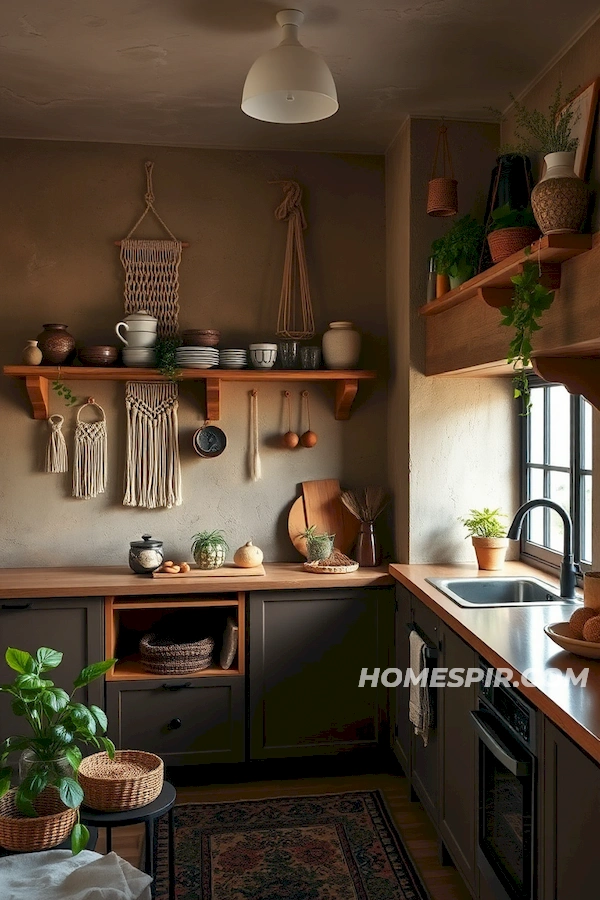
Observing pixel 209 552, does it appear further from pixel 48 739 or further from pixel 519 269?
pixel 519 269

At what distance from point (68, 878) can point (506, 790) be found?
108 centimetres

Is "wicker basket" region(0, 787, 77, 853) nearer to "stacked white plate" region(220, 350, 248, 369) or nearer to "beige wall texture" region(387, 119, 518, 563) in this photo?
"beige wall texture" region(387, 119, 518, 563)

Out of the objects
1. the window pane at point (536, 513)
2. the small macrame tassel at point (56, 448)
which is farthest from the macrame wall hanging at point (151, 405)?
the window pane at point (536, 513)

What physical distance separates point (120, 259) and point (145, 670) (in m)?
1.79

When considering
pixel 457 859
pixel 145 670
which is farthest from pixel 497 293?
pixel 145 670

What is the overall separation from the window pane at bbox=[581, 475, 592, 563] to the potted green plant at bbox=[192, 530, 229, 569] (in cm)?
145

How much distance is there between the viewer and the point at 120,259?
3.80 m

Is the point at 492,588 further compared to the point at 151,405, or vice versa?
the point at 151,405

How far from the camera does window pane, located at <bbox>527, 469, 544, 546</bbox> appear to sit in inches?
137

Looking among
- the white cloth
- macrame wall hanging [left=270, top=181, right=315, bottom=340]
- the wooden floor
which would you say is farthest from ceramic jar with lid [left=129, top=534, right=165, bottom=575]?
the white cloth

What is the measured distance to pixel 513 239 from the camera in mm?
2562

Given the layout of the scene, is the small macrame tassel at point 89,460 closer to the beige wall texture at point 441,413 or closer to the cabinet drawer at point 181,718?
the cabinet drawer at point 181,718

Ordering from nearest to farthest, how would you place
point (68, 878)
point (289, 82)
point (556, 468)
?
point (68, 878) → point (289, 82) → point (556, 468)

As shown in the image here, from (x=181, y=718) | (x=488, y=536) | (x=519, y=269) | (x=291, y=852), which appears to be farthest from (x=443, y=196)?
(x=291, y=852)
